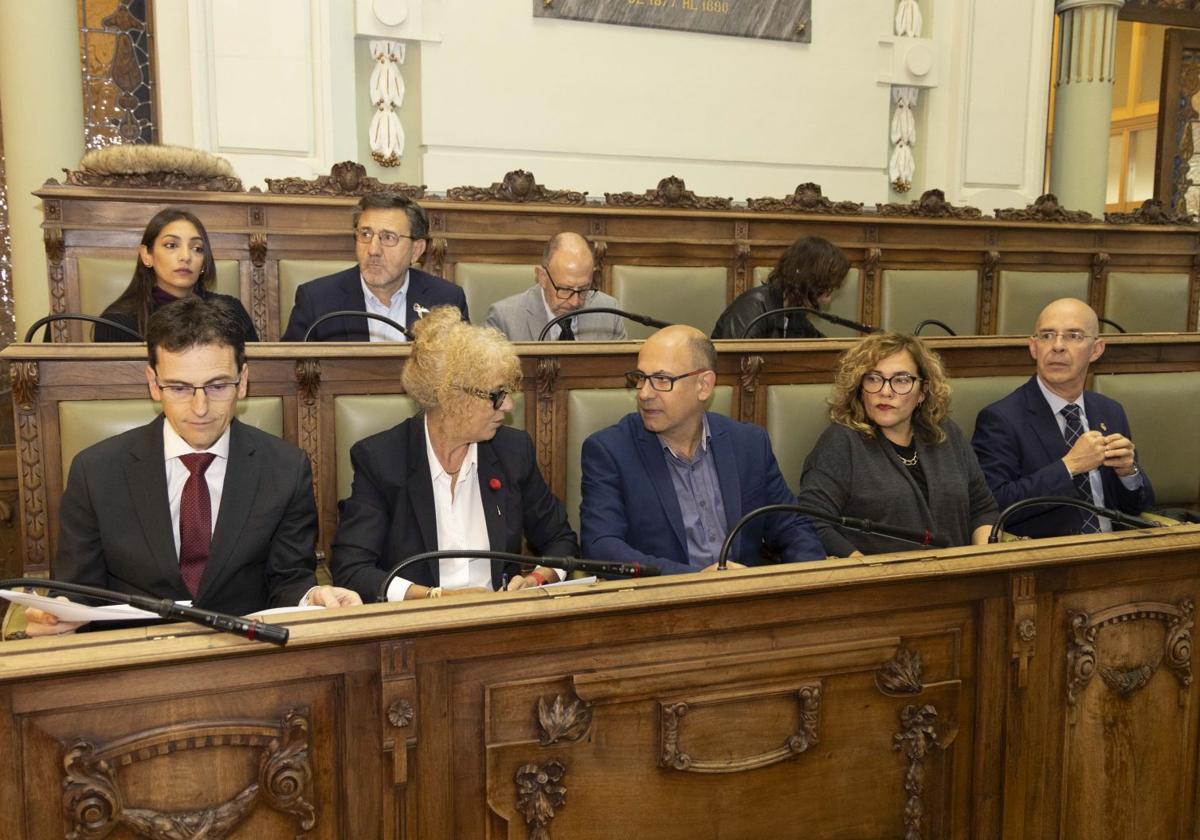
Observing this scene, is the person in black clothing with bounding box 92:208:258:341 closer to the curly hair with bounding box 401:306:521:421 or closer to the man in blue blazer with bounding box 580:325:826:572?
the curly hair with bounding box 401:306:521:421

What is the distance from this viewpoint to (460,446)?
2.22 meters

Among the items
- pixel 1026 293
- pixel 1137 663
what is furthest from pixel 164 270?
pixel 1026 293

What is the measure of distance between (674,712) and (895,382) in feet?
4.26

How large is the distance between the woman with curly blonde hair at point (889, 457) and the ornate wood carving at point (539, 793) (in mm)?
1209

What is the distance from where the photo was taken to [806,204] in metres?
4.70

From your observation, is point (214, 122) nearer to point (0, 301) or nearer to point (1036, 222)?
point (0, 301)

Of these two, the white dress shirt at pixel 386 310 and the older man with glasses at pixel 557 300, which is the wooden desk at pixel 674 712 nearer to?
the older man with glasses at pixel 557 300

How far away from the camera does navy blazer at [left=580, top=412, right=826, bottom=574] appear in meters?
2.33

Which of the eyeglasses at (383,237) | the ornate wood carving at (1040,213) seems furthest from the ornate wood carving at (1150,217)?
the eyeglasses at (383,237)

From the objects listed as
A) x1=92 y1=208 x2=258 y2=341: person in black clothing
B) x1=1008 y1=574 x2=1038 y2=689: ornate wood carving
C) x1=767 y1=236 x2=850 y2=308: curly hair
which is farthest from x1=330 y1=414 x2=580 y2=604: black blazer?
x1=767 y1=236 x2=850 y2=308: curly hair

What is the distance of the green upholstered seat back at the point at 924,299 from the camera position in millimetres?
4535

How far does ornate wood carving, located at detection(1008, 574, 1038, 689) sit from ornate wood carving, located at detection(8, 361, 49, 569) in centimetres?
192

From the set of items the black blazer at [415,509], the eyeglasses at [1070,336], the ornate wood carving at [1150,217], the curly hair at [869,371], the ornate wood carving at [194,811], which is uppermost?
the ornate wood carving at [1150,217]

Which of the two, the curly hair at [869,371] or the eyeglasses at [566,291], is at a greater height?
the eyeglasses at [566,291]
